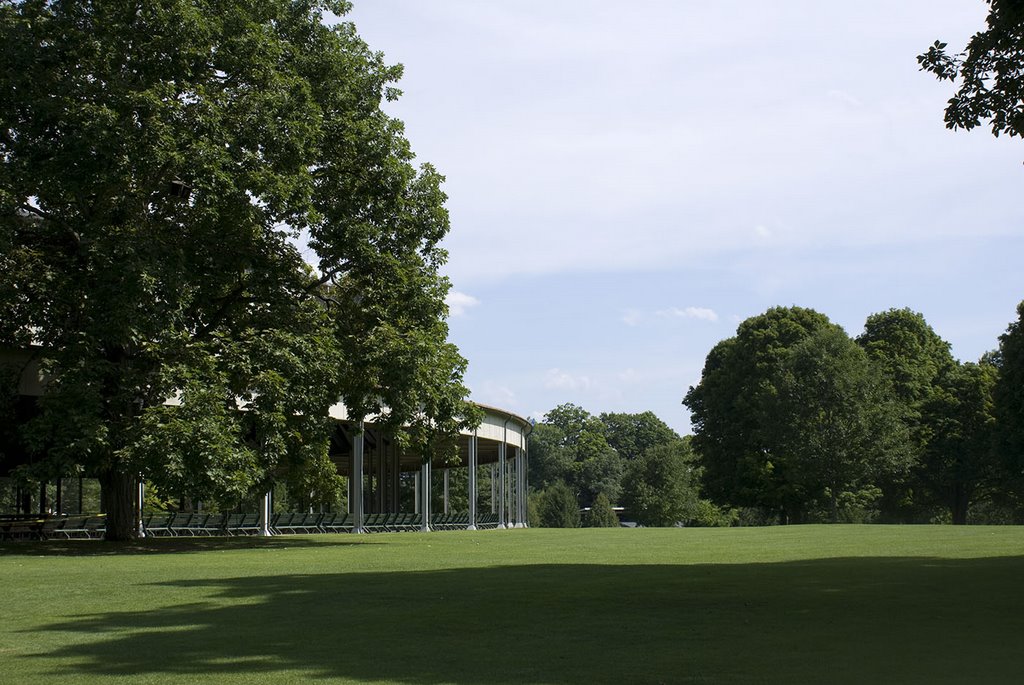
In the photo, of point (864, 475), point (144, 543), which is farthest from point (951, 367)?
point (144, 543)

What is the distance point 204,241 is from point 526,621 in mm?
17470

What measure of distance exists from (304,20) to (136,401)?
10512 mm

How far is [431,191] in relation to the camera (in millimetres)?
28203

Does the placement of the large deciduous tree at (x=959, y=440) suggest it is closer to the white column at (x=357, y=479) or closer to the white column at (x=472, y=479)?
the white column at (x=472, y=479)

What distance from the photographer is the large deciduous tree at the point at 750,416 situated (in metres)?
59.2

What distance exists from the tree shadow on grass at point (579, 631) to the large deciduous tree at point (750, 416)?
45.4 metres

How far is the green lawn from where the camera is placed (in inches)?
295

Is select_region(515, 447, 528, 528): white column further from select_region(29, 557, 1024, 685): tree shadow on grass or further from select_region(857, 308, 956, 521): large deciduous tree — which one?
select_region(29, 557, 1024, 685): tree shadow on grass

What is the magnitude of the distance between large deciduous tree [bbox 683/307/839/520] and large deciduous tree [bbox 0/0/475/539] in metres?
34.6

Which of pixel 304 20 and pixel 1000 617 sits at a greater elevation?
pixel 304 20

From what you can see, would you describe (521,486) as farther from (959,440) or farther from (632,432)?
(632,432)

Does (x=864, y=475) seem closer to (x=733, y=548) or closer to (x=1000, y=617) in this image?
(x=733, y=548)

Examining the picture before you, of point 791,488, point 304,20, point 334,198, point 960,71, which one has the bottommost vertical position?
point 791,488

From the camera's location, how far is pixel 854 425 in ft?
181
